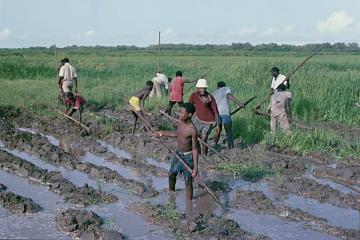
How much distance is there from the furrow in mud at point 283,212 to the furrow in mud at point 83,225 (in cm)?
184

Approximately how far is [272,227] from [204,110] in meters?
3.36

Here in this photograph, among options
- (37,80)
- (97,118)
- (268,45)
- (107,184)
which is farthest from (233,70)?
(268,45)

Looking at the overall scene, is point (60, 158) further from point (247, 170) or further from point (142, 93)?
point (247, 170)

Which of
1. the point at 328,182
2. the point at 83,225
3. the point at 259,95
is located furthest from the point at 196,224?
the point at 259,95

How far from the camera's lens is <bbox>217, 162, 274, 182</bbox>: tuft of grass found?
27.6 feet

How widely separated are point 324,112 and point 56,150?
21.9ft

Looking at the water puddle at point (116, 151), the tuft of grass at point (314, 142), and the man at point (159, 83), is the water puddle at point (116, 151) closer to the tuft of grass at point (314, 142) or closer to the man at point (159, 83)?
the tuft of grass at point (314, 142)

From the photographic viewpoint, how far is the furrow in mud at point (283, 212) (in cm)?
595

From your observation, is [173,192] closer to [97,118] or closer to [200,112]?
[200,112]

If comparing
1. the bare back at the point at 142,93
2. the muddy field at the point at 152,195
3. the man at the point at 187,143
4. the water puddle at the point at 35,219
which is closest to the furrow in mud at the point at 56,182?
the muddy field at the point at 152,195

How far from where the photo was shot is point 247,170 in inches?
335

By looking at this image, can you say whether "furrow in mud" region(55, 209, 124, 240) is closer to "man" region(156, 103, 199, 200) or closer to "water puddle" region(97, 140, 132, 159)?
"man" region(156, 103, 199, 200)

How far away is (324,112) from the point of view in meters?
13.7

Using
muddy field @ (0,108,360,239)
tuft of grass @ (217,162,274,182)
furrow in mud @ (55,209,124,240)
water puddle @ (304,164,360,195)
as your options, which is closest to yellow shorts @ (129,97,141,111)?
muddy field @ (0,108,360,239)
